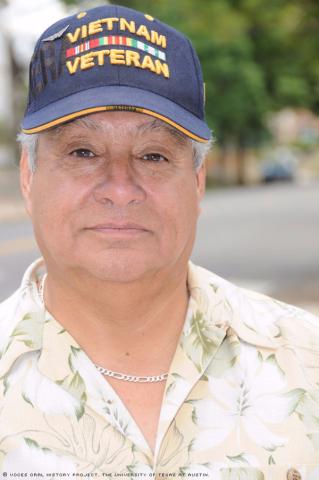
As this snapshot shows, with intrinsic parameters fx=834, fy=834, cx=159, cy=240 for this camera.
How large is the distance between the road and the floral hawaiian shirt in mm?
6716

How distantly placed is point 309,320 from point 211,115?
32040mm

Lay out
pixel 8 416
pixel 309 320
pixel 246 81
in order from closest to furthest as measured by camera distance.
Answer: pixel 8 416 < pixel 309 320 < pixel 246 81

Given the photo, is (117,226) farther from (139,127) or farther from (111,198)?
(139,127)

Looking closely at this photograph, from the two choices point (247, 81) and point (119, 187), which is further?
point (247, 81)

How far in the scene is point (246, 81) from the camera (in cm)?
3272

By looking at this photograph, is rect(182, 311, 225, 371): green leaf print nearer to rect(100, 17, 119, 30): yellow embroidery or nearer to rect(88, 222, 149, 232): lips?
rect(88, 222, 149, 232): lips

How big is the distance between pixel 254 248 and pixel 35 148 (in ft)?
39.6

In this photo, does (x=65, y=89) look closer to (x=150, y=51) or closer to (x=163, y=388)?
(x=150, y=51)

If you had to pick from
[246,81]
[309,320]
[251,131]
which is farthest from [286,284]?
[251,131]

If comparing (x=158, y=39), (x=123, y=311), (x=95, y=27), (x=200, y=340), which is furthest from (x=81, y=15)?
(x=200, y=340)

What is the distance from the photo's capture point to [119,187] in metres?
1.79

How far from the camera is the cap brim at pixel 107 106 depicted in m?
1.77

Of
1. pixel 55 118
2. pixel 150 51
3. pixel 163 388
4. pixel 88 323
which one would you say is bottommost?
pixel 163 388

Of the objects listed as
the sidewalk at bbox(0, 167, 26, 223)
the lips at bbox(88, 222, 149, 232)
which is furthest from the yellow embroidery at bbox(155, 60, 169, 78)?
the sidewalk at bbox(0, 167, 26, 223)
